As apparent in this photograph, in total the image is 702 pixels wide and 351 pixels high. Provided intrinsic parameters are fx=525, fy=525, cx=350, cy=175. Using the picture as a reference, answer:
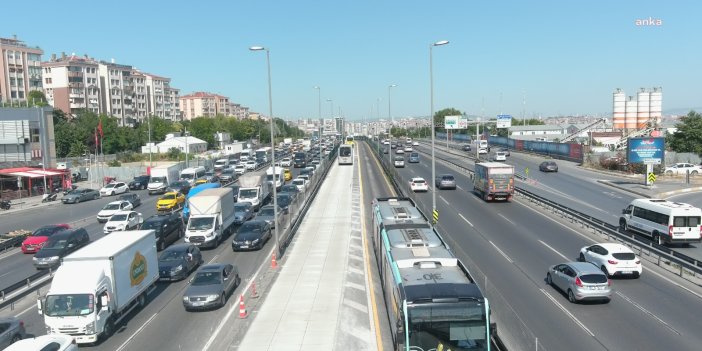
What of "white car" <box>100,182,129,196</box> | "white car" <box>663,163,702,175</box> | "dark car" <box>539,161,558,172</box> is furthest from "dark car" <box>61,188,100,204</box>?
"white car" <box>663,163,702,175</box>

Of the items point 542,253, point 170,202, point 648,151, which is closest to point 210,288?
point 542,253

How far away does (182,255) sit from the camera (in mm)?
23953

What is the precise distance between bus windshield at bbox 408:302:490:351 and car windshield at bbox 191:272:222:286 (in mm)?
10535

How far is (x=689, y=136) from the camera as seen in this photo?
71.5 meters

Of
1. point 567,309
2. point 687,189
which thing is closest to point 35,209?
point 567,309

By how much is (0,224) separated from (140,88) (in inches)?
4430

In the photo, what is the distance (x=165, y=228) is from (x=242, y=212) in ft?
25.2

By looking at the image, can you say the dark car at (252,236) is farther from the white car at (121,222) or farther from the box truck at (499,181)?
the box truck at (499,181)

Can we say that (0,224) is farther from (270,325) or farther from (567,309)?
(567,309)

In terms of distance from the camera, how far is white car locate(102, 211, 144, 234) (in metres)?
33.0

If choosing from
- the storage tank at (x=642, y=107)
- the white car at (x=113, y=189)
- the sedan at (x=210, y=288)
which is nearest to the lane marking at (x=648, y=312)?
the sedan at (x=210, y=288)

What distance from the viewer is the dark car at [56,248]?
25.8 meters

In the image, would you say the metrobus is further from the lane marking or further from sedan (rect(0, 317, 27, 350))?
sedan (rect(0, 317, 27, 350))

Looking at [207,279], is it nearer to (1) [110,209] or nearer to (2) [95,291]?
(2) [95,291]
